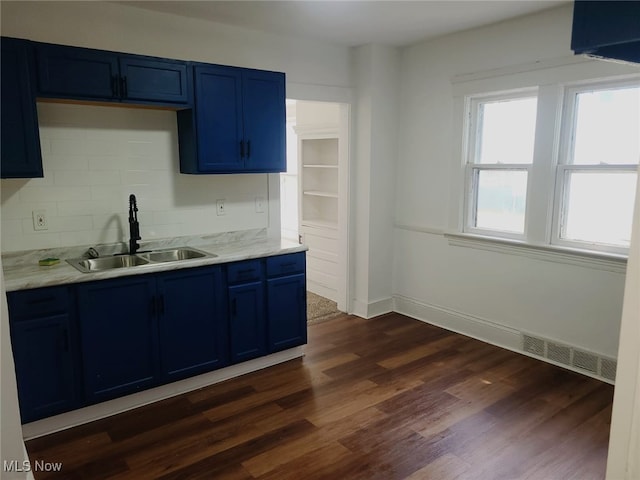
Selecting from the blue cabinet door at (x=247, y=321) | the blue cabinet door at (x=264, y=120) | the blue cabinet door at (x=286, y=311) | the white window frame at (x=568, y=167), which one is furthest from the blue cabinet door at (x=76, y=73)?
the white window frame at (x=568, y=167)

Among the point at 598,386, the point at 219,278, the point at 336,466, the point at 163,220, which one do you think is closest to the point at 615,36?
the point at 336,466

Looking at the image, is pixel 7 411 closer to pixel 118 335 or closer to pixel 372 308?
pixel 118 335

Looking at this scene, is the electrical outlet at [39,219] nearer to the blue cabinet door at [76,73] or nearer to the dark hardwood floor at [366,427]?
the blue cabinet door at [76,73]

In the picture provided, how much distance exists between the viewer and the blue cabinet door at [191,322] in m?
3.02

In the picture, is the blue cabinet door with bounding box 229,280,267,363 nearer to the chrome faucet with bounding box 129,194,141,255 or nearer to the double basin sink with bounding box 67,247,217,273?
the double basin sink with bounding box 67,247,217,273

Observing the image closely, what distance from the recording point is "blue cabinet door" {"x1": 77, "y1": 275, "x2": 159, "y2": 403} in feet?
8.97

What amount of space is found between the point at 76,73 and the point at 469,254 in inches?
129

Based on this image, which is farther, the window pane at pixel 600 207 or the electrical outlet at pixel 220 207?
the electrical outlet at pixel 220 207

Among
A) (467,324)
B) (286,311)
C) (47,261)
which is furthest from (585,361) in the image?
(47,261)

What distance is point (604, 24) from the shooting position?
47.0 inches

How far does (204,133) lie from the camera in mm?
3301

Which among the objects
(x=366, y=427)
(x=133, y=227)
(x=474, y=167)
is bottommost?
(x=366, y=427)

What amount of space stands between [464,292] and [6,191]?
3.60 meters

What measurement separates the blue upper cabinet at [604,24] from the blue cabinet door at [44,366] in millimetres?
2746
